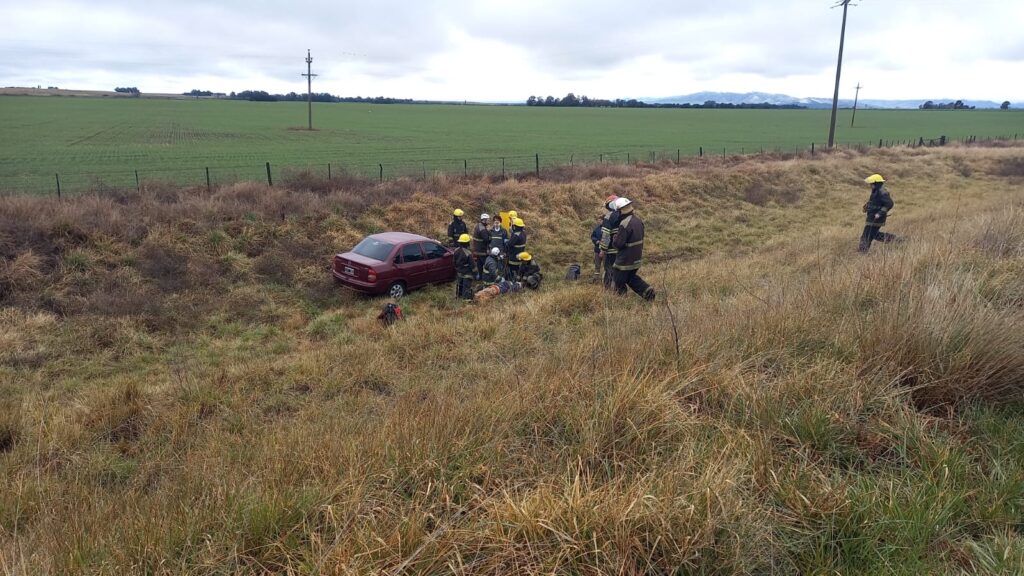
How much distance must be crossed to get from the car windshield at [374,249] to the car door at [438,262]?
35.8 inches

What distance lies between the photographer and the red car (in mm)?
11469

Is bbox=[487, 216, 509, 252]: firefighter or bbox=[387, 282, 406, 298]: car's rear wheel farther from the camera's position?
bbox=[487, 216, 509, 252]: firefighter

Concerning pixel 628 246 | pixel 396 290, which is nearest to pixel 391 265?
pixel 396 290

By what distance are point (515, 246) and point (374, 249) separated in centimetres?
303

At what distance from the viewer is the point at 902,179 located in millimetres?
28562

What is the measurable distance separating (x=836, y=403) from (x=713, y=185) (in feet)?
72.7

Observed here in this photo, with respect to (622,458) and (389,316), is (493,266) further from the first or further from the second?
(622,458)

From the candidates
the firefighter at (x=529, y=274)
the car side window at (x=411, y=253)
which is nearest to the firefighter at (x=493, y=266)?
the firefighter at (x=529, y=274)

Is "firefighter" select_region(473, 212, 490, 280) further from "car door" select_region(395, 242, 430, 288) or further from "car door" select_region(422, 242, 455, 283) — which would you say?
"car door" select_region(395, 242, 430, 288)

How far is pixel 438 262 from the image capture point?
41.6ft

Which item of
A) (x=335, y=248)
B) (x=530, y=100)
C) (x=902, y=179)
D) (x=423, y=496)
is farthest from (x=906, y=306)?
(x=530, y=100)

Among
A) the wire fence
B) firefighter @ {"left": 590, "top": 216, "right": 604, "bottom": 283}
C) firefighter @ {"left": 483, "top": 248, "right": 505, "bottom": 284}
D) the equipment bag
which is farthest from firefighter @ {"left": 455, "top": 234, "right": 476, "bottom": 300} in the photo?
the wire fence

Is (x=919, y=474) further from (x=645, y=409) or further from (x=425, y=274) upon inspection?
(x=425, y=274)

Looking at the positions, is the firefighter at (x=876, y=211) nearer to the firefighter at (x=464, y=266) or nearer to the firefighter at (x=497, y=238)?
the firefighter at (x=497, y=238)
